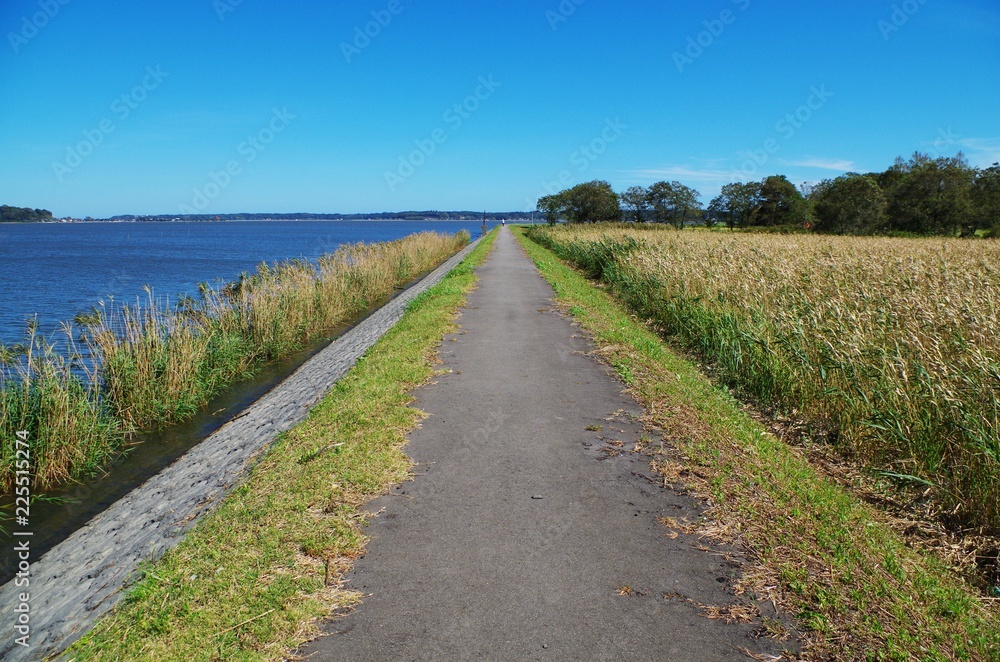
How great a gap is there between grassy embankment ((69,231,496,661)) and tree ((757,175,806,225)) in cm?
8234

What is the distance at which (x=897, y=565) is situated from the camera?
12.4 ft

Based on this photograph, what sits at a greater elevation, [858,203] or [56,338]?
[858,203]

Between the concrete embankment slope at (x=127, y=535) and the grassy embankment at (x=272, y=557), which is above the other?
the grassy embankment at (x=272, y=557)

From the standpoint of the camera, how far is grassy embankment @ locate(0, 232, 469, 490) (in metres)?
7.18

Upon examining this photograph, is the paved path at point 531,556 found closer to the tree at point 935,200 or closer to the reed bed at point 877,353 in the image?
the reed bed at point 877,353

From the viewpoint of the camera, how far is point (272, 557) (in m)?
3.87

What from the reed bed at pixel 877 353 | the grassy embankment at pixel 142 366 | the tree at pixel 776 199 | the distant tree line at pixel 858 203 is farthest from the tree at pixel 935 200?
the grassy embankment at pixel 142 366

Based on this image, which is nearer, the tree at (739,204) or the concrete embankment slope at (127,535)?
the concrete embankment slope at (127,535)

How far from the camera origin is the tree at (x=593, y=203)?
283 feet

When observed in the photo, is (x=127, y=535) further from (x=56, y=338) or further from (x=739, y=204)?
(x=739, y=204)

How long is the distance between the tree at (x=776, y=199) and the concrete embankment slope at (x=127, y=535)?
81.7 m

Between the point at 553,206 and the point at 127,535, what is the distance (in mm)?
92248

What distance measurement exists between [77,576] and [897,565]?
6.44 meters

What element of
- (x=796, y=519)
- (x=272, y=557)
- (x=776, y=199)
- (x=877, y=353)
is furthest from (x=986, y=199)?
(x=272, y=557)
